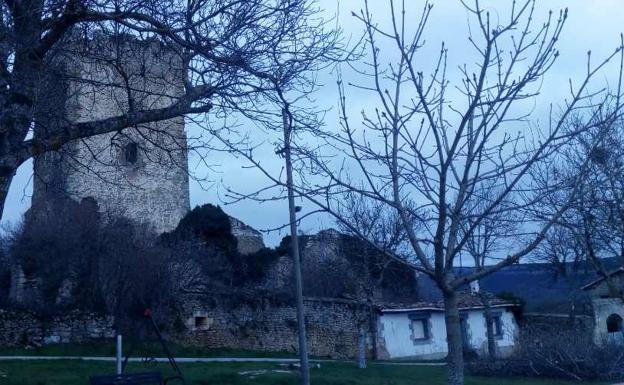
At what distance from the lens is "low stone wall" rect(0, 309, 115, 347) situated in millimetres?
26609

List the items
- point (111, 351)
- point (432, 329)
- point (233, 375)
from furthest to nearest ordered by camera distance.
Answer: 1. point (432, 329)
2. point (111, 351)
3. point (233, 375)

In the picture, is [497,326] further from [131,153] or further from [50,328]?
[131,153]

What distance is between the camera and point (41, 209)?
27891mm

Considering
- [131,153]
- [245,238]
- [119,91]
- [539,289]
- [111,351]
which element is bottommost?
[111,351]

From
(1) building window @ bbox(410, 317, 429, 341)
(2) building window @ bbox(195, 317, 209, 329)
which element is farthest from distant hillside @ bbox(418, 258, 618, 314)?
(2) building window @ bbox(195, 317, 209, 329)

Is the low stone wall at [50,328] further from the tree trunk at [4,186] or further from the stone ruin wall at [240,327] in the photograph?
the tree trunk at [4,186]

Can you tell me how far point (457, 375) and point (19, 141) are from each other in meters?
4.76

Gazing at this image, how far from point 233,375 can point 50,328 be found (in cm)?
1098

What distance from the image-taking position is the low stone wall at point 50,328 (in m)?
26.6

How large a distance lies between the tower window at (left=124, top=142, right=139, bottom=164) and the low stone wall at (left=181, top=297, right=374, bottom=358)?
18239 mm

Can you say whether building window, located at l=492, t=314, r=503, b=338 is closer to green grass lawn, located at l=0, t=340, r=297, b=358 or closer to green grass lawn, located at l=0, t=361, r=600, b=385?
green grass lawn, located at l=0, t=340, r=297, b=358

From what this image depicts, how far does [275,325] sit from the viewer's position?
105 ft

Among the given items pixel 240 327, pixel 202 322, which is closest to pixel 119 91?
pixel 202 322

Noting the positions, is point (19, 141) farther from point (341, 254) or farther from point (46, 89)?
point (341, 254)
